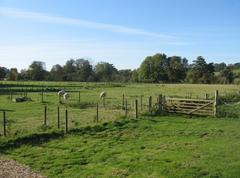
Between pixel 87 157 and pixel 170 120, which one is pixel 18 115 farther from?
pixel 87 157

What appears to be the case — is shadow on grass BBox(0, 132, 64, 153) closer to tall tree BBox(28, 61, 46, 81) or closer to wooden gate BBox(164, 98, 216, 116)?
wooden gate BBox(164, 98, 216, 116)

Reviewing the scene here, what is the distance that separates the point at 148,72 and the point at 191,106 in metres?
124

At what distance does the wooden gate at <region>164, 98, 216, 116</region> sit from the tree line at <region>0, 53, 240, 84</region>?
10044cm

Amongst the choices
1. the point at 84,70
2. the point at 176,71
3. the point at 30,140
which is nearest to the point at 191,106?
the point at 30,140

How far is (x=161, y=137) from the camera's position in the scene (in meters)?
19.7

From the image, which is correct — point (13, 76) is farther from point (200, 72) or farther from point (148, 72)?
point (200, 72)

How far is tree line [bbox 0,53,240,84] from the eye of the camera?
449 feet

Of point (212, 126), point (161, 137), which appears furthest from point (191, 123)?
point (161, 137)

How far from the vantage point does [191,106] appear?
3123 cm

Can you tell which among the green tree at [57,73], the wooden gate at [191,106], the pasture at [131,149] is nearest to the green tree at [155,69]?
the green tree at [57,73]

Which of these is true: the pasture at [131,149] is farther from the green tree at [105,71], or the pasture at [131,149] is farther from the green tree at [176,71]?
the green tree at [105,71]

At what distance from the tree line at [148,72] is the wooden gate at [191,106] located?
10044 cm

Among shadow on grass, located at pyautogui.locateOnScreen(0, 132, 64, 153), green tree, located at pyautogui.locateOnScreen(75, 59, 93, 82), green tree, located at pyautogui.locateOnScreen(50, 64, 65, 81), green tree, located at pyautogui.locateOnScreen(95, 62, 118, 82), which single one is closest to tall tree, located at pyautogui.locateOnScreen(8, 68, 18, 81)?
green tree, located at pyautogui.locateOnScreen(50, 64, 65, 81)

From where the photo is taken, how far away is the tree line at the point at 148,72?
13700cm
